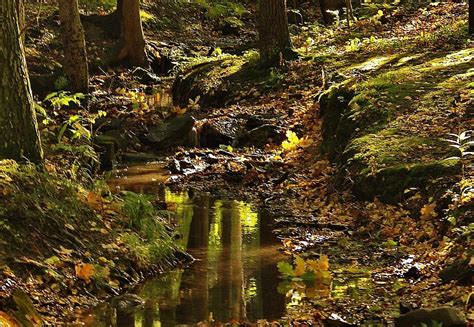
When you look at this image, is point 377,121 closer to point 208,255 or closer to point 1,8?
point 208,255

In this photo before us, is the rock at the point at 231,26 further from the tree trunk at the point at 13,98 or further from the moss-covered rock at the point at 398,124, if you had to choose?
the tree trunk at the point at 13,98

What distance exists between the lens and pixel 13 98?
7109 millimetres

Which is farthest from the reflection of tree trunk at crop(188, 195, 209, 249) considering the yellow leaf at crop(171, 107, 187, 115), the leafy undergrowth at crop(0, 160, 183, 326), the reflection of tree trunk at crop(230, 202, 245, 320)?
the yellow leaf at crop(171, 107, 187, 115)

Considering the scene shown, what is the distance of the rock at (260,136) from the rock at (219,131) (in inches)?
6.9

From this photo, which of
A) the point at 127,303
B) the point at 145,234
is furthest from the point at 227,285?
the point at 145,234

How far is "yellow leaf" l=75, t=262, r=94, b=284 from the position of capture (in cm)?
626

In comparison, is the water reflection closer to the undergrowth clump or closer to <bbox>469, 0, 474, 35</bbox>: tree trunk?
the undergrowth clump

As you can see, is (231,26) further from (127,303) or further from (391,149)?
(127,303)

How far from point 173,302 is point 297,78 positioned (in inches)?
436

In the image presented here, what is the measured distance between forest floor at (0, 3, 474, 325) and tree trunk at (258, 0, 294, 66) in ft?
1.32

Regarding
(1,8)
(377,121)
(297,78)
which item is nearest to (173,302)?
(1,8)

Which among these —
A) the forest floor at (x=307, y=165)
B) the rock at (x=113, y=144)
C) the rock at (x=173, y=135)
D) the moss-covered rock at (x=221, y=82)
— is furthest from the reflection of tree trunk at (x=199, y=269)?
the moss-covered rock at (x=221, y=82)

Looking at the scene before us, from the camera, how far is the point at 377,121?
11172mm

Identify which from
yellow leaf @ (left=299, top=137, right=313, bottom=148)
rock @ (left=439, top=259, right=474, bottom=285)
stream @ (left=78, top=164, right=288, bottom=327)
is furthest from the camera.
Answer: yellow leaf @ (left=299, top=137, right=313, bottom=148)
